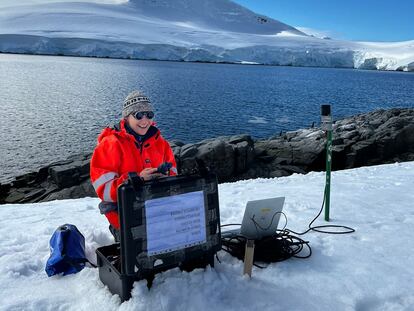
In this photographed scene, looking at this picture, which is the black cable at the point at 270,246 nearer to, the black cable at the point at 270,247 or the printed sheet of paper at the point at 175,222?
the black cable at the point at 270,247

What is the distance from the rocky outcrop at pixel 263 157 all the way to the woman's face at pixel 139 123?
39.3 feet

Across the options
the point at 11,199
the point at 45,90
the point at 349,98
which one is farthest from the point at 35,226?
the point at 349,98

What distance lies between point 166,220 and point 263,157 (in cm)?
1795

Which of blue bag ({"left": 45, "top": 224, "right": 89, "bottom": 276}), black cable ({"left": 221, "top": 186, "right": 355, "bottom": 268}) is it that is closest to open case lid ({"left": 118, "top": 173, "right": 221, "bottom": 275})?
black cable ({"left": 221, "top": 186, "right": 355, "bottom": 268})

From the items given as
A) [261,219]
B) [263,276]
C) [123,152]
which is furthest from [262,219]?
[123,152]

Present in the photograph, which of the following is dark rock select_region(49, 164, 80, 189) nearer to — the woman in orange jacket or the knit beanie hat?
the woman in orange jacket

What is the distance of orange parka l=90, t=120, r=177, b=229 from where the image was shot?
4199mm

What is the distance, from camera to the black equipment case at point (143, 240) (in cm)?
364

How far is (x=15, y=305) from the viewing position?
12.7 ft

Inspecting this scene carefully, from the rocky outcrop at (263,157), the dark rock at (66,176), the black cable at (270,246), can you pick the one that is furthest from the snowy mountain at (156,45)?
the black cable at (270,246)

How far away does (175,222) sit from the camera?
393cm

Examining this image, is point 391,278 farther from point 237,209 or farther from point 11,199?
point 11,199

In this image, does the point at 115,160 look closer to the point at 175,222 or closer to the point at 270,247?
the point at 175,222

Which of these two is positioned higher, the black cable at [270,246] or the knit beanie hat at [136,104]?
the knit beanie hat at [136,104]
